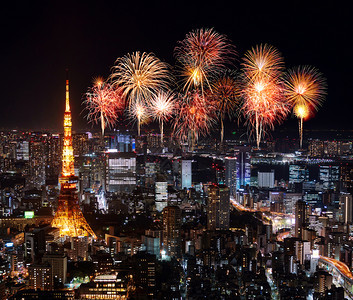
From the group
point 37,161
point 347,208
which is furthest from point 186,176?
point 347,208

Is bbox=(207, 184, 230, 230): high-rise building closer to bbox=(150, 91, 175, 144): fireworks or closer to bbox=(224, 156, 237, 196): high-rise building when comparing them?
bbox=(224, 156, 237, 196): high-rise building

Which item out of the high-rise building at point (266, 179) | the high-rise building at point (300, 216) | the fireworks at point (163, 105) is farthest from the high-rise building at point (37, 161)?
the fireworks at point (163, 105)

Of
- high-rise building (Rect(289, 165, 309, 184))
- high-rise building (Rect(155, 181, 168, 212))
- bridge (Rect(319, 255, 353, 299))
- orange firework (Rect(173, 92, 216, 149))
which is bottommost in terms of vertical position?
bridge (Rect(319, 255, 353, 299))

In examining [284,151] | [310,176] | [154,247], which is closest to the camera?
[154,247]

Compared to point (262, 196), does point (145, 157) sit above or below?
above

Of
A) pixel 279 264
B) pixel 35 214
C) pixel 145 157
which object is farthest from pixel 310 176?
pixel 35 214

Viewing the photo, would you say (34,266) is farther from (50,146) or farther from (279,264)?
(50,146)

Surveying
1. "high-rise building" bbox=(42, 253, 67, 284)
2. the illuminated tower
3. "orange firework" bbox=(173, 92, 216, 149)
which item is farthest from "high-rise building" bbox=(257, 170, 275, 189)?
"orange firework" bbox=(173, 92, 216, 149)
